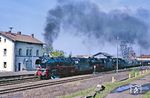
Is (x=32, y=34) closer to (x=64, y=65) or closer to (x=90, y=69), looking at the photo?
(x=90, y=69)

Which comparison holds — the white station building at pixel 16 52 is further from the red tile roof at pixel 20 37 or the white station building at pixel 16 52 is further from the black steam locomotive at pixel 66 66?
the black steam locomotive at pixel 66 66

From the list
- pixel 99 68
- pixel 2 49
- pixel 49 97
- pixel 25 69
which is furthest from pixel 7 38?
pixel 49 97

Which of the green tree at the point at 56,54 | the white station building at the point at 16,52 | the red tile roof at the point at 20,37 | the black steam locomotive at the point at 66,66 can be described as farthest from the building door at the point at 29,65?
the green tree at the point at 56,54

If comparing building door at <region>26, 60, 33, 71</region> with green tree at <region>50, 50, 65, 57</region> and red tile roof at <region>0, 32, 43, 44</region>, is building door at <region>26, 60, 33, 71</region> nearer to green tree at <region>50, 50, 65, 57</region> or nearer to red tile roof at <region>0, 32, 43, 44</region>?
red tile roof at <region>0, 32, 43, 44</region>

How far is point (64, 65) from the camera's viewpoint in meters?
43.5

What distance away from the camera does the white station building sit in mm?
65062

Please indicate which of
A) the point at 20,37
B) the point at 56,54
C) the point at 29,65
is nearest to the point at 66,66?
the point at 29,65

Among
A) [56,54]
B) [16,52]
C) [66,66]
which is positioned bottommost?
[66,66]

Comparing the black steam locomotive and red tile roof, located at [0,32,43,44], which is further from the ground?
red tile roof, located at [0,32,43,44]

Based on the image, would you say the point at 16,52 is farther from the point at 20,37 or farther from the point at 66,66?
the point at 66,66

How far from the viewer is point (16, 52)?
216 ft

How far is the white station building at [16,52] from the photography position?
65062 mm

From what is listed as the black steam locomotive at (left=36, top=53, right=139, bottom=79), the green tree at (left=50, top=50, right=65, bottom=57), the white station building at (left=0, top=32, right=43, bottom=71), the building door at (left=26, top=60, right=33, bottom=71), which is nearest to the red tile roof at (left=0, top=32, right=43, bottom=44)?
the white station building at (left=0, top=32, right=43, bottom=71)

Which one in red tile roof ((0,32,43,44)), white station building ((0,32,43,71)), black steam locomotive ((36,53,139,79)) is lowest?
black steam locomotive ((36,53,139,79))
